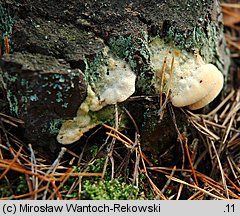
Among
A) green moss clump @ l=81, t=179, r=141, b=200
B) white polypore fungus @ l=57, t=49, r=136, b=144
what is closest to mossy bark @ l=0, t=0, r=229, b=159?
white polypore fungus @ l=57, t=49, r=136, b=144

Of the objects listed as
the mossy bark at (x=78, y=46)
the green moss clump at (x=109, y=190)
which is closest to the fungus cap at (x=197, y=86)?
the mossy bark at (x=78, y=46)

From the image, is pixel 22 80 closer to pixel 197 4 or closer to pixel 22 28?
pixel 22 28

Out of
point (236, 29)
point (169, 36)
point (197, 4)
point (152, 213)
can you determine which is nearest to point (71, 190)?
point (152, 213)

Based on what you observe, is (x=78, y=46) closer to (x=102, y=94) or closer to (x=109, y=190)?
(x=102, y=94)

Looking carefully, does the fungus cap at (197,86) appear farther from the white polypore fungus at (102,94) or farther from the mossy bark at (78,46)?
the white polypore fungus at (102,94)

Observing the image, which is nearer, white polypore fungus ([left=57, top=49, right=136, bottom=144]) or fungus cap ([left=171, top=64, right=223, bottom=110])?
white polypore fungus ([left=57, top=49, right=136, bottom=144])

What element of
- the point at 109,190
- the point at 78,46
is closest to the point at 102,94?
the point at 78,46

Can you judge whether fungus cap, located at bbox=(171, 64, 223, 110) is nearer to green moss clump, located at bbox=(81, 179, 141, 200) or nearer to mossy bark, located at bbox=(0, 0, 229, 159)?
mossy bark, located at bbox=(0, 0, 229, 159)
